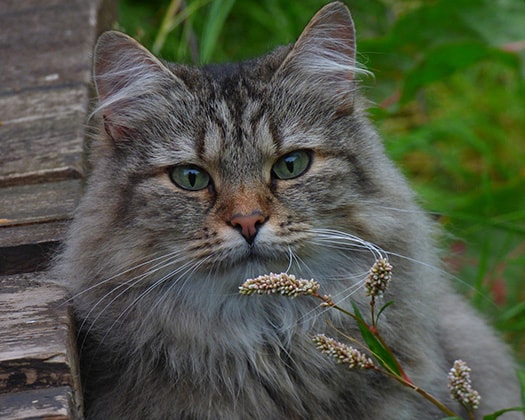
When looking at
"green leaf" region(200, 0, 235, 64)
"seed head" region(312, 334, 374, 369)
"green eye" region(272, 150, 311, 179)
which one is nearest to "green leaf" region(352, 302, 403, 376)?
"seed head" region(312, 334, 374, 369)

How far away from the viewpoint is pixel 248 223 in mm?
2104

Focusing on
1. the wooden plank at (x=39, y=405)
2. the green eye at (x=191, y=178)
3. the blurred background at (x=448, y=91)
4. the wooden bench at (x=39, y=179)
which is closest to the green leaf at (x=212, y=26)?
the blurred background at (x=448, y=91)

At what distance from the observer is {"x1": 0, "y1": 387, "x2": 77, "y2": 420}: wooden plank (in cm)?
188

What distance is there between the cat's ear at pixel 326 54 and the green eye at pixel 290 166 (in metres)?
0.23

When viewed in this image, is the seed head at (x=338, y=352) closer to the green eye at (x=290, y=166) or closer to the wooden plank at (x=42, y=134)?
the green eye at (x=290, y=166)

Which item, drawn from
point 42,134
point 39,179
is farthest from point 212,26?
point 39,179

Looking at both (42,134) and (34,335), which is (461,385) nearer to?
(34,335)

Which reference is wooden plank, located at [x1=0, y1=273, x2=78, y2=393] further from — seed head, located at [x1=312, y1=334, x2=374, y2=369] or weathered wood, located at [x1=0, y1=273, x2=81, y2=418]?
seed head, located at [x1=312, y1=334, x2=374, y2=369]

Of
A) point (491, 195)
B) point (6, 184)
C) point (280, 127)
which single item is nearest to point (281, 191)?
point (280, 127)

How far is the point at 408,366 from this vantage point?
244 centimetres

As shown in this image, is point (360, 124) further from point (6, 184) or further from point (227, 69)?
point (6, 184)

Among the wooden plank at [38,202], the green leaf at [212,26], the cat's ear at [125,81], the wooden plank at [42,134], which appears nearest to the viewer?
the cat's ear at [125,81]

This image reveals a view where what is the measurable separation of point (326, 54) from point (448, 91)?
8.18 feet

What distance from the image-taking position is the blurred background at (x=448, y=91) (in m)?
3.46
